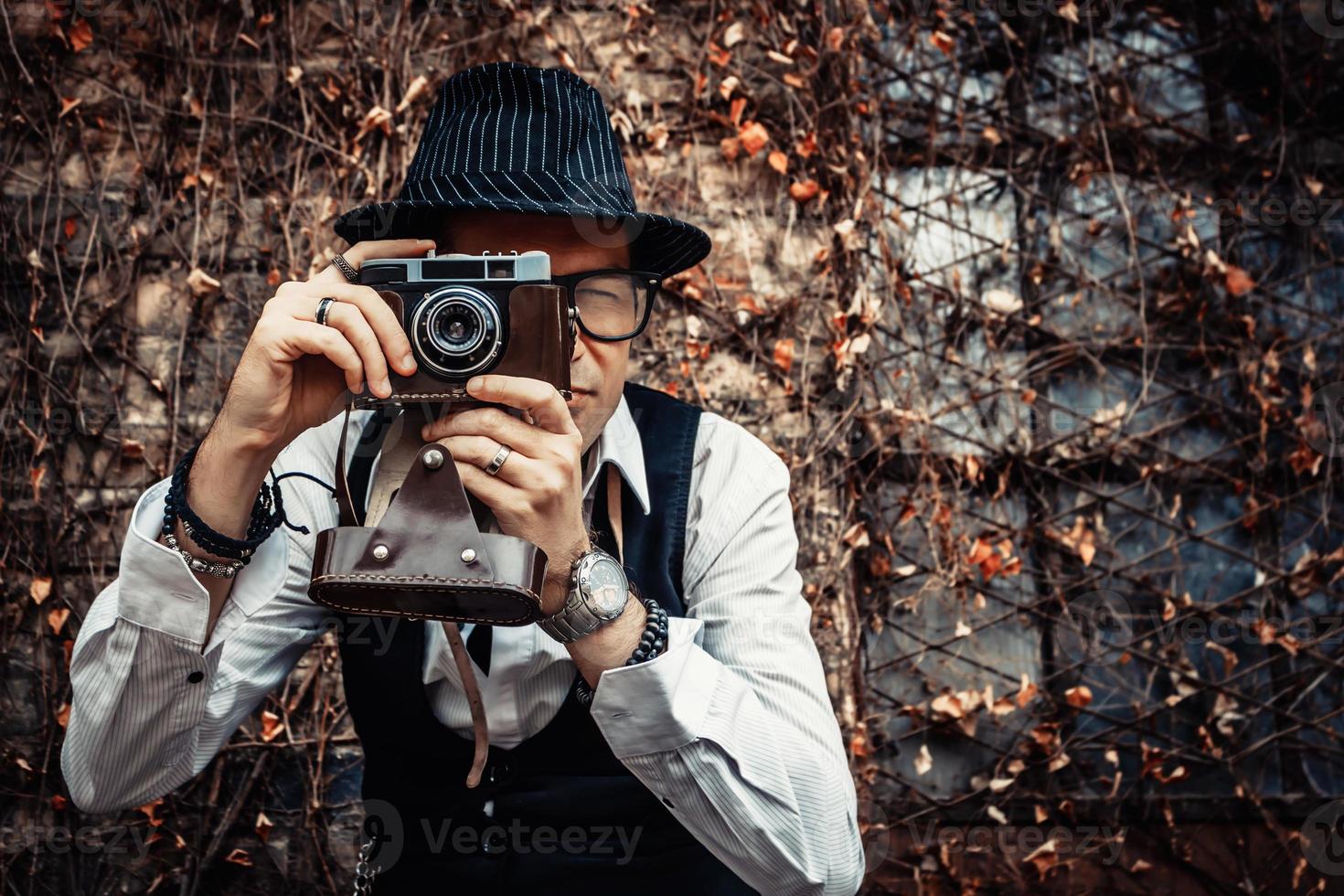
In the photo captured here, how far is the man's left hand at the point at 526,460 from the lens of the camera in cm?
111

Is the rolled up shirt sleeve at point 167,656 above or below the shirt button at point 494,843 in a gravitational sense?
above

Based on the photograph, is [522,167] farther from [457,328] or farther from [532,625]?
[532,625]

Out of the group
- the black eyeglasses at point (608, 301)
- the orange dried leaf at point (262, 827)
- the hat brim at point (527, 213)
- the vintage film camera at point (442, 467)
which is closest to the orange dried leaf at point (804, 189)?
the hat brim at point (527, 213)

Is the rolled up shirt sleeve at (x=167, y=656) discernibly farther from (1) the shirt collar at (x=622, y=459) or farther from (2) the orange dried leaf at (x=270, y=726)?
(2) the orange dried leaf at (x=270, y=726)

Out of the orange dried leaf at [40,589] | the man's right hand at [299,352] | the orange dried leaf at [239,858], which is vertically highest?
the man's right hand at [299,352]

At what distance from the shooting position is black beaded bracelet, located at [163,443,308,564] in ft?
3.79

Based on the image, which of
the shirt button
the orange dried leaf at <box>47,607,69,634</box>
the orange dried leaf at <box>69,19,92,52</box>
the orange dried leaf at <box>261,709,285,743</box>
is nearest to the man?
the shirt button

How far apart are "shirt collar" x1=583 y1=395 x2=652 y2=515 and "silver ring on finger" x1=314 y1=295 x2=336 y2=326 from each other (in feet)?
1.57

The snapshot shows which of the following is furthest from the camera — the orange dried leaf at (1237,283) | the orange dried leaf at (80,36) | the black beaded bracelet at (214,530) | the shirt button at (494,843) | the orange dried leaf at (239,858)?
the orange dried leaf at (1237,283)

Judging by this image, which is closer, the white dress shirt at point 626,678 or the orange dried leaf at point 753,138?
the white dress shirt at point 626,678

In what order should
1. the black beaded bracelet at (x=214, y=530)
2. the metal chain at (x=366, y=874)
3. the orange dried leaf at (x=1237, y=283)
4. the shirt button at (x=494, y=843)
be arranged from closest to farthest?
the black beaded bracelet at (x=214, y=530)
the shirt button at (x=494, y=843)
the metal chain at (x=366, y=874)
the orange dried leaf at (x=1237, y=283)

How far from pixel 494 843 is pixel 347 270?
85cm

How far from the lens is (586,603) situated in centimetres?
114

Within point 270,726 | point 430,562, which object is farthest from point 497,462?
point 270,726
